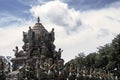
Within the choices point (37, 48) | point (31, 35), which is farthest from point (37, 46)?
point (31, 35)

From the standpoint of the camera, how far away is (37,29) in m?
88.6

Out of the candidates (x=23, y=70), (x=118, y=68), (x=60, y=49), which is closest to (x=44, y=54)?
(x=60, y=49)

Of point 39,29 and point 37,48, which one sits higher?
point 39,29

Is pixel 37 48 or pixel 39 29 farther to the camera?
pixel 39 29

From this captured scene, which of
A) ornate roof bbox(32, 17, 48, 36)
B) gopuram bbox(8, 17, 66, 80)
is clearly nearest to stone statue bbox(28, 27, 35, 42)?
gopuram bbox(8, 17, 66, 80)

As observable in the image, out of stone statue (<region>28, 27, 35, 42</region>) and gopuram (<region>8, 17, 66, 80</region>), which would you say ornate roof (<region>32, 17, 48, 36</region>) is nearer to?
gopuram (<region>8, 17, 66, 80</region>)

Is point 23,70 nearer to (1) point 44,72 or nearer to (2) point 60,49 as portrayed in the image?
(1) point 44,72

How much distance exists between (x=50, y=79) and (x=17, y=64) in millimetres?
29985

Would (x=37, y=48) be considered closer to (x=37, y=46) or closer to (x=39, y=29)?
(x=37, y=46)

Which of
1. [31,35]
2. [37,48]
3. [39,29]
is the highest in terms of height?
[39,29]

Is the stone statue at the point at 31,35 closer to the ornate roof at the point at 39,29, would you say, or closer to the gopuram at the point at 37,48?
the gopuram at the point at 37,48

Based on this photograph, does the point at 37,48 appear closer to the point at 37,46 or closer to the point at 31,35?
the point at 37,46

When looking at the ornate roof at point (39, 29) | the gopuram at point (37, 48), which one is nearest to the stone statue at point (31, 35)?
the gopuram at point (37, 48)

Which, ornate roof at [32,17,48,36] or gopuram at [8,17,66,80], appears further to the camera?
ornate roof at [32,17,48,36]
